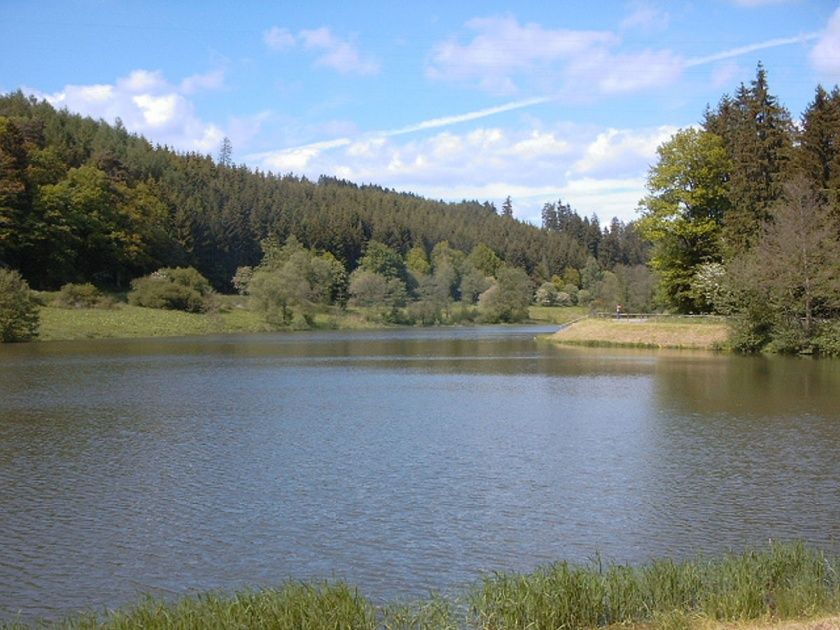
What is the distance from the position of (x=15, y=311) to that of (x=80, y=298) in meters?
18.0

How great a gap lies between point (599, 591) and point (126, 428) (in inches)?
743

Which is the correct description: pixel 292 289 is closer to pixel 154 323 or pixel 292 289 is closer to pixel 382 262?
pixel 154 323

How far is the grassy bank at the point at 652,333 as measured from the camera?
57.5m

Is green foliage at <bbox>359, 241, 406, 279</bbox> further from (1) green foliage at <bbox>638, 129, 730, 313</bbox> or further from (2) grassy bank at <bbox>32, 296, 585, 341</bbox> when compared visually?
(1) green foliage at <bbox>638, 129, 730, 313</bbox>

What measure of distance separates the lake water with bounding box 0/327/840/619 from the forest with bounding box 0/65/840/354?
1668cm

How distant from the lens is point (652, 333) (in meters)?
61.8

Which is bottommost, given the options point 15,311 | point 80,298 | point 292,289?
point 15,311

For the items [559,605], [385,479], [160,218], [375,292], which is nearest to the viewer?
[559,605]

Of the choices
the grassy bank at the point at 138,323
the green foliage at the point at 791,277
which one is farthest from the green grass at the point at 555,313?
the green foliage at the point at 791,277

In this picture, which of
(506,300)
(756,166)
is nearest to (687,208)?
(756,166)

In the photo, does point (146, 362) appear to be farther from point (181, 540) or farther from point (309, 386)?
point (181, 540)

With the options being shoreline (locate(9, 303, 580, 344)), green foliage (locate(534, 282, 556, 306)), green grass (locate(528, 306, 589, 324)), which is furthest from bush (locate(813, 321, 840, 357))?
green foliage (locate(534, 282, 556, 306))

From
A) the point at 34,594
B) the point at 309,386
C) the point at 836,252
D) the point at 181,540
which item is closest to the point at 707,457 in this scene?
the point at 181,540

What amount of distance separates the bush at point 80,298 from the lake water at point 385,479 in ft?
157
